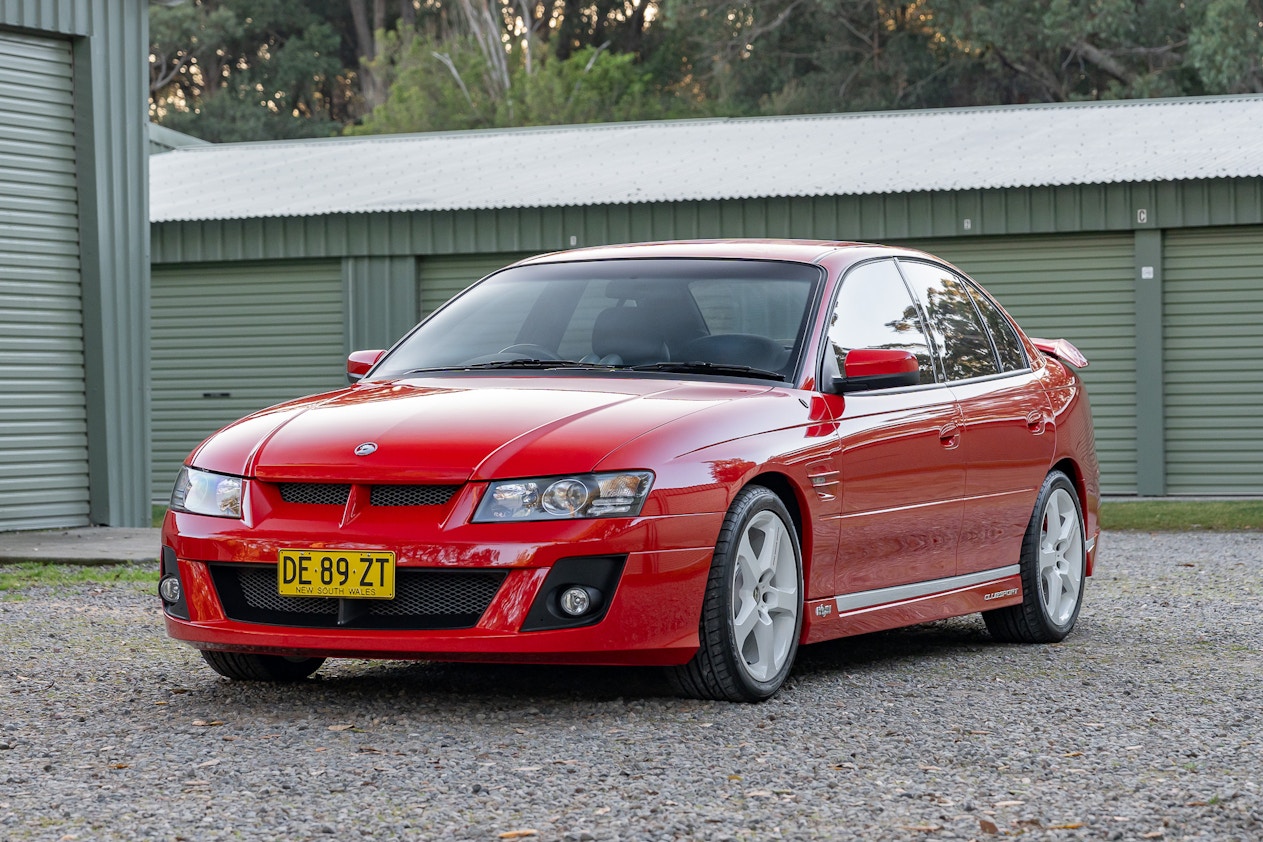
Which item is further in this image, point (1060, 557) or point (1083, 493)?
point (1083, 493)

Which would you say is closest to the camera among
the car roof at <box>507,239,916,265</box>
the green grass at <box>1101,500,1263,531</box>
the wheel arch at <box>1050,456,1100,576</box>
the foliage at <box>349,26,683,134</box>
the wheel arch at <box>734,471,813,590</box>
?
the wheel arch at <box>734,471,813,590</box>

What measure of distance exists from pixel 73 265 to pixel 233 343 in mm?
6982

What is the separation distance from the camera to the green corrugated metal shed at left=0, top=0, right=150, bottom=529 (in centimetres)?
1287

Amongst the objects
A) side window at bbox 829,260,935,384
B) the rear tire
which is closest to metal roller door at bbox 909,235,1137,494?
side window at bbox 829,260,935,384

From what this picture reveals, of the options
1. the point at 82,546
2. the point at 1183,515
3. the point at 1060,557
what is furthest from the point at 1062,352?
the point at 1183,515

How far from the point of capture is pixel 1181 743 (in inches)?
202

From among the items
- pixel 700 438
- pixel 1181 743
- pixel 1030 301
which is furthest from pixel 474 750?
pixel 1030 301

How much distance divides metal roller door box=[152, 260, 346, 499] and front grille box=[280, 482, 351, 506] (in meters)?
14.7

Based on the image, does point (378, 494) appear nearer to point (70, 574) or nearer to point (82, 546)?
point (70, 574)

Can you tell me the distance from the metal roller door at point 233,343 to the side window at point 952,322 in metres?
13.1

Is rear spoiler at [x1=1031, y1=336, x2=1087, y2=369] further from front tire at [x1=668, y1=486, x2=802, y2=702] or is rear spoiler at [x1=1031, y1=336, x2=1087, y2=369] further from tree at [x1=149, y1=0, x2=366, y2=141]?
tree at [x1=149, y1=0, x2=366, y2=141]

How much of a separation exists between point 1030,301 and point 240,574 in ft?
46.0

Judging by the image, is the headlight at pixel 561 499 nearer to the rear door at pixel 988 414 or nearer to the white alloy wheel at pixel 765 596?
the white alloy wheel at pixel 765 596

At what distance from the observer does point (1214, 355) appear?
18.0 metres
